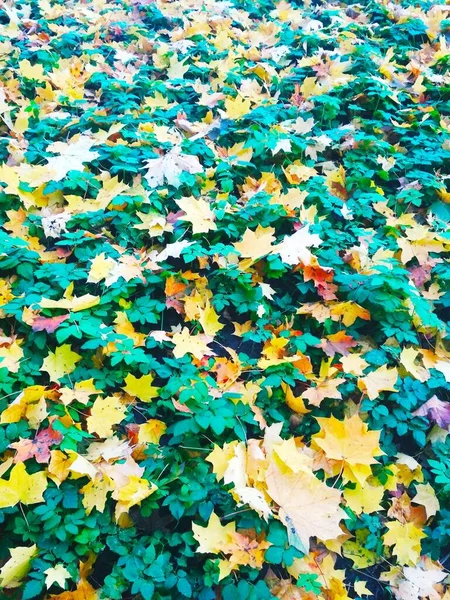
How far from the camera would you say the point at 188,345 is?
242 cm

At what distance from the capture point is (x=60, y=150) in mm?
3279

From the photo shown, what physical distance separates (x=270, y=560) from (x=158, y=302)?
4.36 feet

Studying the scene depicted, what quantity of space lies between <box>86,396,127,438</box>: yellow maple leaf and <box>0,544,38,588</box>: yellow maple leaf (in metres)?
0.48

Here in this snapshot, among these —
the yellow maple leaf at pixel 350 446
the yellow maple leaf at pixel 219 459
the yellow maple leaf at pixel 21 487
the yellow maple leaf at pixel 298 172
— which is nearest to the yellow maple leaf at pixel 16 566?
the yellow maple leaf at pixel 21 487

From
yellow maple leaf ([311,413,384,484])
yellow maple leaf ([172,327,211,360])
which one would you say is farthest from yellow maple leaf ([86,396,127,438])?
yellow maple leaf ([311,413,384,484])

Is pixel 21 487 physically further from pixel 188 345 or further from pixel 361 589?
pixel 361 589

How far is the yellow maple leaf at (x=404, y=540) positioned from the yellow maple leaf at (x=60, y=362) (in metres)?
1.53

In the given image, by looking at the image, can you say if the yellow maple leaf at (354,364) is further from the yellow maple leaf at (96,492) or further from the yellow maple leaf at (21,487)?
the yellow maple leaf at (21,487)

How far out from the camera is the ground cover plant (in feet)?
6.09

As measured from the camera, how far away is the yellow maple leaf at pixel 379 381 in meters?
2.31

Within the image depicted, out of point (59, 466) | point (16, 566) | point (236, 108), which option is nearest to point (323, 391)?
point (59, 466)

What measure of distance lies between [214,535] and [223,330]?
3.58 feet

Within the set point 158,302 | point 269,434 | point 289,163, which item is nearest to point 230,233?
point 158,302

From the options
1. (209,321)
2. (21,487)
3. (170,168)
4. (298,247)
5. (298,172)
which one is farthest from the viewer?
(298,172)
